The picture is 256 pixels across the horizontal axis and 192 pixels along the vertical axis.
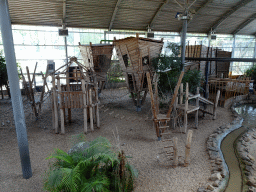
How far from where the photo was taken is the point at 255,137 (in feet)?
23.4

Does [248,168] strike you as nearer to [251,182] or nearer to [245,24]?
[251,182]

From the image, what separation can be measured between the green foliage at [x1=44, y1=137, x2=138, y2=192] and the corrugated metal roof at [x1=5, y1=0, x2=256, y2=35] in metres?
12.1

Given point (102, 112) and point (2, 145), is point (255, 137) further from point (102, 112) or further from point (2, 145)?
point (2, 145)

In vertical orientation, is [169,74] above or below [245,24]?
below

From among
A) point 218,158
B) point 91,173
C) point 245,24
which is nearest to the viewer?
point 91,173

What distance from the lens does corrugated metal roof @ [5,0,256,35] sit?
13.2 meters

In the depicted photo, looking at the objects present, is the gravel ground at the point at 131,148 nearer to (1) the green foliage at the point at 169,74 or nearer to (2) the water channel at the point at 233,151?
(2) the water channel at the point at 233,151

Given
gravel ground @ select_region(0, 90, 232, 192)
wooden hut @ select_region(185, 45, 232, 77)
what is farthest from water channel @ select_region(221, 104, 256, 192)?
wooden hut @ select_region(185, 45, 232, 77)

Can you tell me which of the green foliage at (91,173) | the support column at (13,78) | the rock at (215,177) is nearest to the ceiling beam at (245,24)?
the rock at (215,177)

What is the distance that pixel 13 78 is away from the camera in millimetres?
4004

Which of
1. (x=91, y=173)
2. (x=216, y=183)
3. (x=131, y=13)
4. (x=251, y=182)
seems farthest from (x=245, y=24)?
(x=91, y=173)

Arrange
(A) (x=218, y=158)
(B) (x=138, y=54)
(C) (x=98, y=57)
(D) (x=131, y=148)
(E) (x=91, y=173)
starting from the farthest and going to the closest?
(C) (x=98, y=57) → (B) (x=138, y=54) → (D) (x=131, y=148) → (A) (x=218, y=158) → (E) (x=91, y=173)

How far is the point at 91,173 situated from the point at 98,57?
27.5 feet

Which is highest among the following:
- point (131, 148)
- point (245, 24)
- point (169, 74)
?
point (245, 24)
